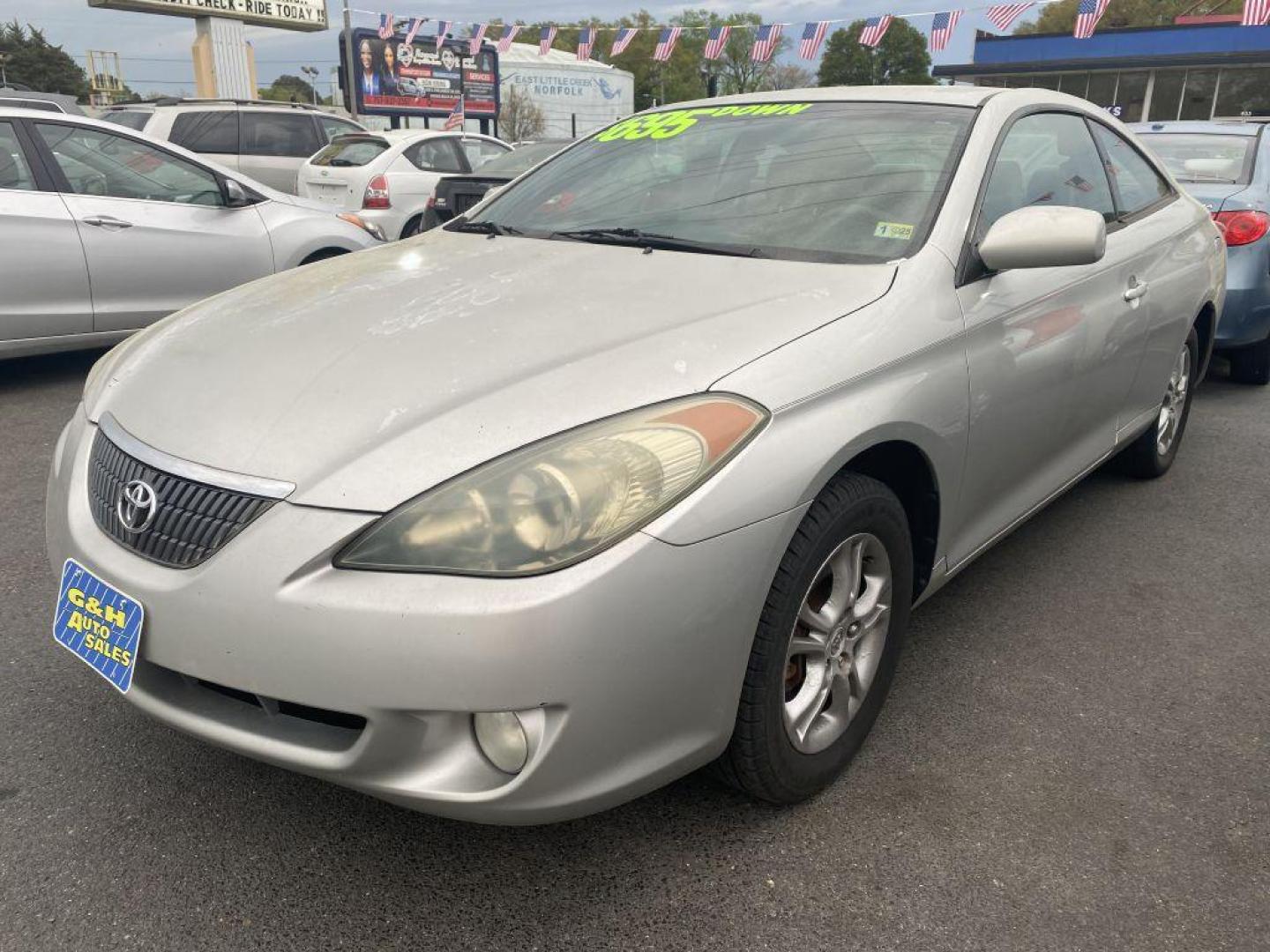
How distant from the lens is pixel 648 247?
265 cm

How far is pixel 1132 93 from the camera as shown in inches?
1332

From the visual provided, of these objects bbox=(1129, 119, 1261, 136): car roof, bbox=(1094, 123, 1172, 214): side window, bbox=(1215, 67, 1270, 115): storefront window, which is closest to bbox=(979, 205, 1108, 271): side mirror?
bbox=(1094, 123, 1172, 214): side window

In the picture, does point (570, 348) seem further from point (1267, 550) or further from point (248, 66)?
point (248, 66)

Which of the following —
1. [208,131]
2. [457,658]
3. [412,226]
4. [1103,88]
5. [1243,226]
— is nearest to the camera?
[457,658]

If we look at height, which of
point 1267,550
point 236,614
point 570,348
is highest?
point 570,348

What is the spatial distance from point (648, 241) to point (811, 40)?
82.7ft

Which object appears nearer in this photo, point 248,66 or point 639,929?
point 639,929

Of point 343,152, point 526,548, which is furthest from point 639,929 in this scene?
point 343,152

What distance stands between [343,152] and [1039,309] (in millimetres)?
9193

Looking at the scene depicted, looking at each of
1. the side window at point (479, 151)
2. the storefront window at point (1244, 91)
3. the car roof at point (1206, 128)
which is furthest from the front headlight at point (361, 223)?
the storefront window at point (1244, 91)

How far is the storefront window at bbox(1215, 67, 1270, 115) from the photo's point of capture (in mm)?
31891

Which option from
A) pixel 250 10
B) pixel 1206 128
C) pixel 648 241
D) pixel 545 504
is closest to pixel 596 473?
pixel 545 504

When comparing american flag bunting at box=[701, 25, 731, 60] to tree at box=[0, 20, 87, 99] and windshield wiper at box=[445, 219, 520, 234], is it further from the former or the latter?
tree at box=[0, 20, 87, 99]

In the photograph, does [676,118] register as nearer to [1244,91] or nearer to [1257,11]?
[1257,11]
